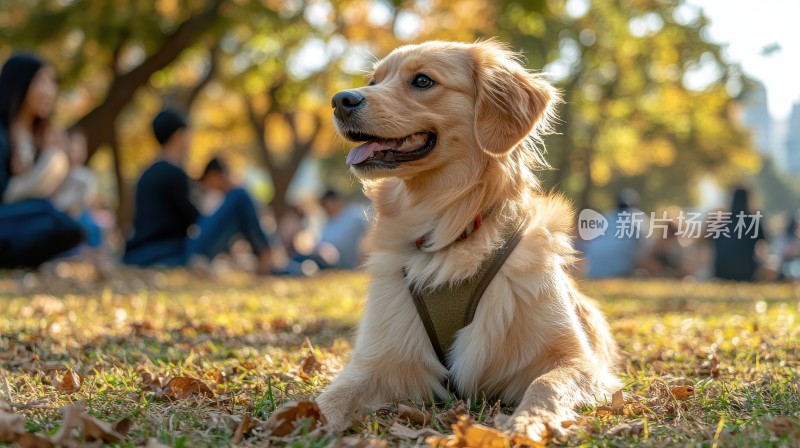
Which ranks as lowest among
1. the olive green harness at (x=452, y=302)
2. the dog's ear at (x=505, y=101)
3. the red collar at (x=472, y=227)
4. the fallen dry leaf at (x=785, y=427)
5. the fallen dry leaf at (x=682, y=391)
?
the fallen dry leaf at (x=682, y=391)

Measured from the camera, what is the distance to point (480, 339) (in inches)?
130

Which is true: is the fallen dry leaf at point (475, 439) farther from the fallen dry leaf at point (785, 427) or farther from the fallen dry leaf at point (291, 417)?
the fallen dry leaf at point (785, 427)

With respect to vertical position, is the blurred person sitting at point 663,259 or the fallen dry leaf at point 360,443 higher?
the blurred person sitting at point 663,259

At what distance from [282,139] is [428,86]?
33969mm

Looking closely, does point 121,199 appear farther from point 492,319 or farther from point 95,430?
point 95,430

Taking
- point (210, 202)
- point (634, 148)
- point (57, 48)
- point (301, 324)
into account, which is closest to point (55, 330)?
point (301, 324)

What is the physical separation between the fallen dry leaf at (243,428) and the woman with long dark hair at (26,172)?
6.78 metres

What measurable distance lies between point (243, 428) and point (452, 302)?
3.52 feet

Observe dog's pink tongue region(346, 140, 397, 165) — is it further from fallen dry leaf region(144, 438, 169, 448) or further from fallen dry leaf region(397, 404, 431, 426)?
fallen dry leaf region(144, 438, 169, 448)

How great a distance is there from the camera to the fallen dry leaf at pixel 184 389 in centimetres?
335

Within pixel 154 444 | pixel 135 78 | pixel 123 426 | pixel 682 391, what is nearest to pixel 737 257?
pixel 135 78

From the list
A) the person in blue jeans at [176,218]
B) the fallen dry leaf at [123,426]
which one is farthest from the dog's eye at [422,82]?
the person in blue jeans at [176,218]

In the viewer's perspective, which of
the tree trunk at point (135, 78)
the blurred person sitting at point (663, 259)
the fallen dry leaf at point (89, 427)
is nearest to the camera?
the fallen dry leaf at point (89, 427)

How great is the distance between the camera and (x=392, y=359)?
3.37 m
